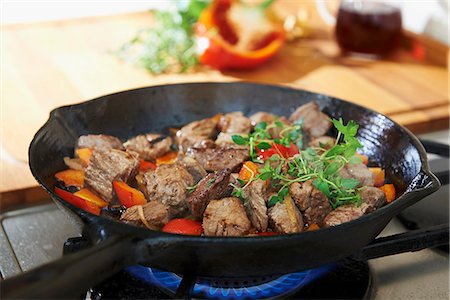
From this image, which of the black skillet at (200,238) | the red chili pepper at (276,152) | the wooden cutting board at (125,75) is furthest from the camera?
the wooden cutting board at (125,75)

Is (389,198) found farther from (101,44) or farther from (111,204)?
(101,44)

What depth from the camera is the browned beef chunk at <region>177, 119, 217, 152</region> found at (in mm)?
1627

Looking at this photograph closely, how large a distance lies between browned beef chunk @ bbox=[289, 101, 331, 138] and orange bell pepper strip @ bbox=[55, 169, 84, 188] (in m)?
0.55

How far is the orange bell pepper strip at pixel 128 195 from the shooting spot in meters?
1.39

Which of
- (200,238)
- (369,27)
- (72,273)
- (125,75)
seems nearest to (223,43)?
(125,75)

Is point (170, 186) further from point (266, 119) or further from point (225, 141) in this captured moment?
point (266, 119)

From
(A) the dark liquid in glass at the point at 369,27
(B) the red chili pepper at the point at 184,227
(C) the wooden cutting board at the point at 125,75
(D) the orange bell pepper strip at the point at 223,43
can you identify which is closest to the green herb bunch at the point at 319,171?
(B) the red chili pepper at the point at 184,227

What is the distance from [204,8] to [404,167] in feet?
4.05

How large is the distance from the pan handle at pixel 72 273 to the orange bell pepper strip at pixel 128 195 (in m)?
0.35

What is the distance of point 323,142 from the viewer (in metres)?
1.63

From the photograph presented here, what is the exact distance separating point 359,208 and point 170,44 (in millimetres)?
1308

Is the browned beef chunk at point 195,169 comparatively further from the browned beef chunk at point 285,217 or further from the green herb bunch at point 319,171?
the browned beef chunk at point 285,217

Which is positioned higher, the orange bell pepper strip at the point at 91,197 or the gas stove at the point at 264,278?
the orange bell pepper strip at the point at 91,197

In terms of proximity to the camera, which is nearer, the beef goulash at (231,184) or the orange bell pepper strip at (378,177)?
the beef goulash at (231,184)
